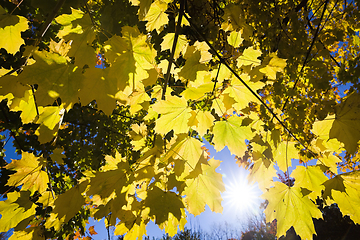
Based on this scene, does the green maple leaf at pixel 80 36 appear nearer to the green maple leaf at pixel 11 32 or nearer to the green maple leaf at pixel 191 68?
the green maple leaf at pixel 11 32

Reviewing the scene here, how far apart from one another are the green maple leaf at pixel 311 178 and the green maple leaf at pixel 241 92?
0.55 meters

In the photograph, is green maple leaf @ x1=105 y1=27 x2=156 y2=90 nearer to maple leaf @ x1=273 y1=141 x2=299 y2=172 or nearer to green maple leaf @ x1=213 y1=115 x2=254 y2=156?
green maple leaf @ x1=213 y1=115 x2=254 y2=156

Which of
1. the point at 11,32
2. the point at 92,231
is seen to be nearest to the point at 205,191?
the point at 11,32

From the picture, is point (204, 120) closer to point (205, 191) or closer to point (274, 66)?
point (205, 191)

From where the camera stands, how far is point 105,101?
76 centimetres

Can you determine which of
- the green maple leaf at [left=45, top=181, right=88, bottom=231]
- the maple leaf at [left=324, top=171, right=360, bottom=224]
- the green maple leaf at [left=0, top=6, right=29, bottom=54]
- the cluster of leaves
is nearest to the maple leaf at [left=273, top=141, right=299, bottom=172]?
the cluster of leaves

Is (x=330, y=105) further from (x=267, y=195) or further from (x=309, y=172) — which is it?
(x=267, y=195)

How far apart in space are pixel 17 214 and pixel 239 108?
4.92 ft

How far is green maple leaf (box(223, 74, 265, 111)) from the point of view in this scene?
112cm

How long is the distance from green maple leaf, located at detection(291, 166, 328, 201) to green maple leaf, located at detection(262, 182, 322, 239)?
0.10 metres

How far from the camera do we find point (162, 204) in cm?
93

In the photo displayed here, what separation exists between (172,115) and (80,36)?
0.54 m

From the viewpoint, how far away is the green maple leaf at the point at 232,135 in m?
1.02

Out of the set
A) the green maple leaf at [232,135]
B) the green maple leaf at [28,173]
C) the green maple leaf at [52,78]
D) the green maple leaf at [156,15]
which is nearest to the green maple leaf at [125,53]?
the green maple leaf at [52,78]
